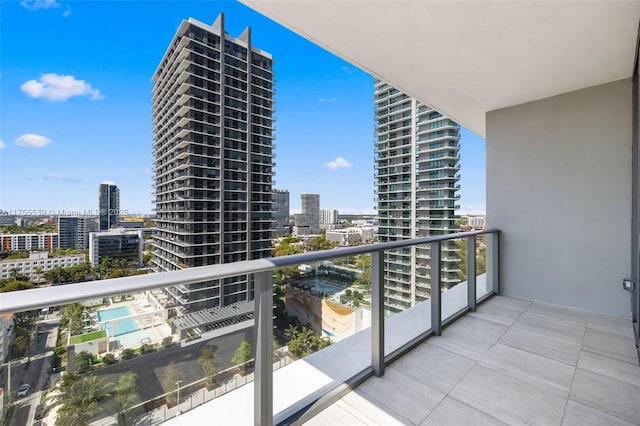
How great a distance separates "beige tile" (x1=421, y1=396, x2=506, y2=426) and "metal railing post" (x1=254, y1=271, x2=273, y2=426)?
3.07 ft

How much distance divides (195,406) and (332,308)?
3.04ft

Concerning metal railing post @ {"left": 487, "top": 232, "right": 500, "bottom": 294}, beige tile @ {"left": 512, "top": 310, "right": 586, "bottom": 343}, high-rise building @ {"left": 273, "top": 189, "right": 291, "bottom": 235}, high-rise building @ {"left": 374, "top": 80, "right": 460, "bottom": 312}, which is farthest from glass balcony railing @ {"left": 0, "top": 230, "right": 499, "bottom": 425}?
high-rise building @ {"left": 273, "top": 189, "right": 291, "bottom": 235}

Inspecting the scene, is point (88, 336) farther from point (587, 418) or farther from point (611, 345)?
point (611, 345)

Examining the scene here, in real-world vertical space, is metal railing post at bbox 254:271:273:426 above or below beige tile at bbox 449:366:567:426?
above

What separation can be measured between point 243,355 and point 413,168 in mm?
14211

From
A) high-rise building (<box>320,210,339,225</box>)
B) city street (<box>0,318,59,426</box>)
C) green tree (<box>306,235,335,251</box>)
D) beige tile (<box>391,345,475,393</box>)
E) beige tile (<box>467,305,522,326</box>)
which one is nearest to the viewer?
city street (<box>0,318,59,426</box>)

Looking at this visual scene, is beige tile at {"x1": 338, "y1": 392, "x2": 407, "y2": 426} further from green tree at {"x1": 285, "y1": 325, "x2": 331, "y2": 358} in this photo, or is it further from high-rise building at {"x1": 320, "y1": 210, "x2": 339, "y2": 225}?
high-rise building at {"x1": 320, "y1": 210, "x2": 339, "y2": 225}

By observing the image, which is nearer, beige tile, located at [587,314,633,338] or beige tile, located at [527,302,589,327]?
beige tile, located at [587,314,633,338]

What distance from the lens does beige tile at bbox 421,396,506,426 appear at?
1688 millimetres

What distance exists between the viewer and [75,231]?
13.4 m

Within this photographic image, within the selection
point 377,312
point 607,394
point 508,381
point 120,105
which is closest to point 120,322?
point 377,312

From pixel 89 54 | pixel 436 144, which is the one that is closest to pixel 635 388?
pixel 436 144

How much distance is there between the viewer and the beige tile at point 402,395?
176 cm

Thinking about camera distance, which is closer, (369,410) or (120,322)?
(120,322)
